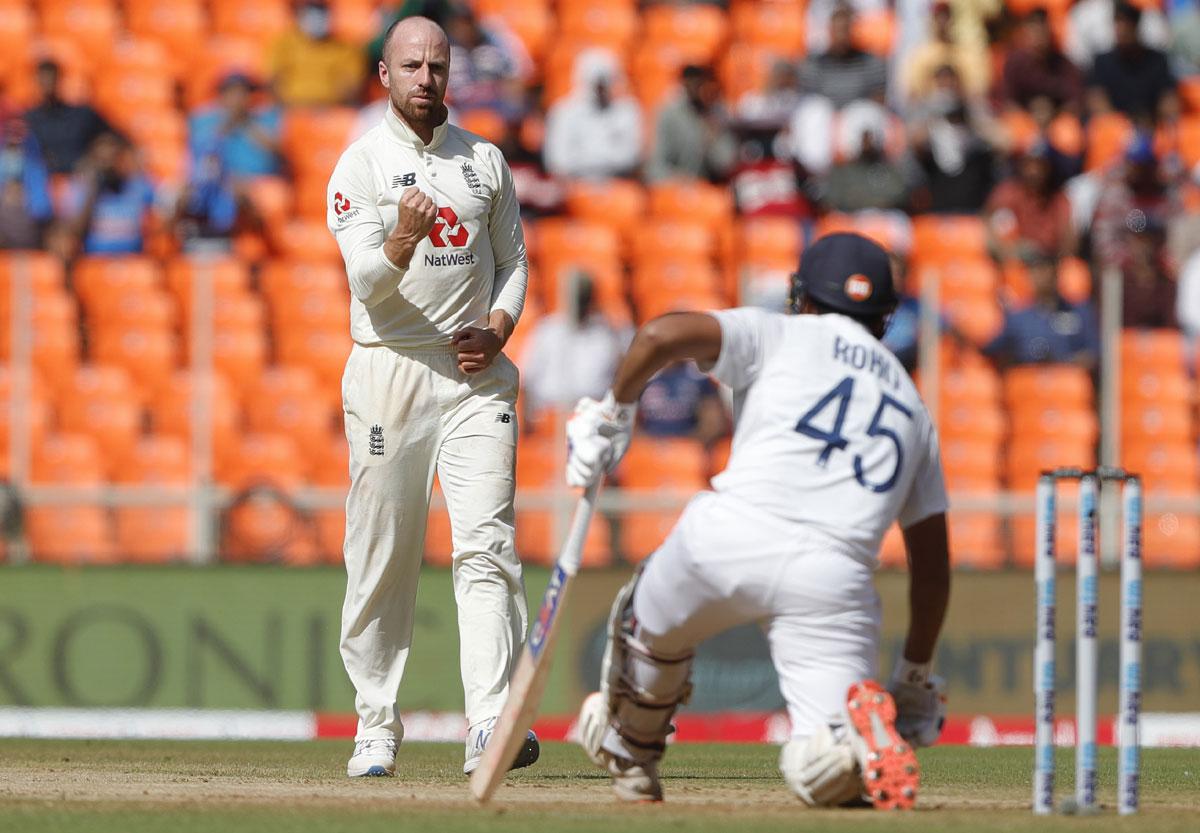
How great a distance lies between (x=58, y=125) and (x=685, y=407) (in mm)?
5982

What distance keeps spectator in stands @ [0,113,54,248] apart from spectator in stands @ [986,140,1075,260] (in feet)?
23.1

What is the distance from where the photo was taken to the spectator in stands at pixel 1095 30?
17.7 meters

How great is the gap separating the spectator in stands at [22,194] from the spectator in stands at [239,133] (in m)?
1.15

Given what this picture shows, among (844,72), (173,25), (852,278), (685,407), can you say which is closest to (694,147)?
(844,72)

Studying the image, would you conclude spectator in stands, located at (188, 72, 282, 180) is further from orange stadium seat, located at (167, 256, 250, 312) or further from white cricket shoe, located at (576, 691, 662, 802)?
white cricket shoe, located at (576, 691, 662, 802)

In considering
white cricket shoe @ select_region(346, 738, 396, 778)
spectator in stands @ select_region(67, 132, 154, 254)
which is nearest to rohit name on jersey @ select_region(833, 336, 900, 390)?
white cricket shoe @ select_region(346, 738, 396, 778)

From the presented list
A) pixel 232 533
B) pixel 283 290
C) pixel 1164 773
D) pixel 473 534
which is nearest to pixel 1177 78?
pixel 283 290

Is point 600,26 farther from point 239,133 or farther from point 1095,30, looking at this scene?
point 1095,30

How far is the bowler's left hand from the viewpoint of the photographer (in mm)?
7195

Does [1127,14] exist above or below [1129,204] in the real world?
above

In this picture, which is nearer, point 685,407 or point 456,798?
point 456,798

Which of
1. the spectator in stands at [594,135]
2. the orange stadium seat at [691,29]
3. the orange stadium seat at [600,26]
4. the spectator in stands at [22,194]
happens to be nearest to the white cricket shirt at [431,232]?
the spectator in stands at [22,194]

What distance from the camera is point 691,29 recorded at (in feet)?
58.5

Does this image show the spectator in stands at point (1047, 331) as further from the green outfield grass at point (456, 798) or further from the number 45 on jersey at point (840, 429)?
the number 45 on jersey at point (840, 429)
